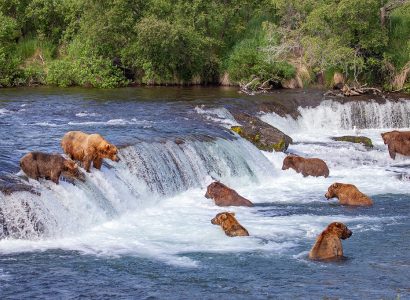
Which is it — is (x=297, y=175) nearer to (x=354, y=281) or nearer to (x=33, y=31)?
(x=354, y=281)

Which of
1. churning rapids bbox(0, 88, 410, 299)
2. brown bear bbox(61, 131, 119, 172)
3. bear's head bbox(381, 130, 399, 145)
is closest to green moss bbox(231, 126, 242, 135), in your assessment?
churning rapids bbox(0, 88, 410, 299)

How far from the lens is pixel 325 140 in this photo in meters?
24.0

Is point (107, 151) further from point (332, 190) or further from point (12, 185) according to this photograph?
point (332, 190)

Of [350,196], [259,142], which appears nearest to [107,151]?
[350,196]

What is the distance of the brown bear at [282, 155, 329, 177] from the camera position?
64.0ft

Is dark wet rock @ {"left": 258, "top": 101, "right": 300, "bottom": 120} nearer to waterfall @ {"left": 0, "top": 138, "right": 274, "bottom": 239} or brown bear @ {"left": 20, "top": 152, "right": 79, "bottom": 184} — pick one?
waterfall @ {"left": 0, "top": 138, "right": 274, "bottom": 239}

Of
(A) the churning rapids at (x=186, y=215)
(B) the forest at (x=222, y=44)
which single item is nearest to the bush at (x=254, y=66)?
(B) the forest at (x=222, y=44)

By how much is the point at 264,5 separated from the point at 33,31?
13.4 meters

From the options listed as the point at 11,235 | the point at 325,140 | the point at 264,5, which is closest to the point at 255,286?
the point at 11,235

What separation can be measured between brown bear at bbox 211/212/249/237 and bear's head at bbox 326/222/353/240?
5.93 feet

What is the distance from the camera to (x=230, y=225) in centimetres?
1366

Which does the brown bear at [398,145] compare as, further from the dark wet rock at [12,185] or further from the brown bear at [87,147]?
the dark wet rock at [12,185]

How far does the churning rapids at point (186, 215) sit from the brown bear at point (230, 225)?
167mm

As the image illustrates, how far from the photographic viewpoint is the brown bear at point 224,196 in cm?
1622
